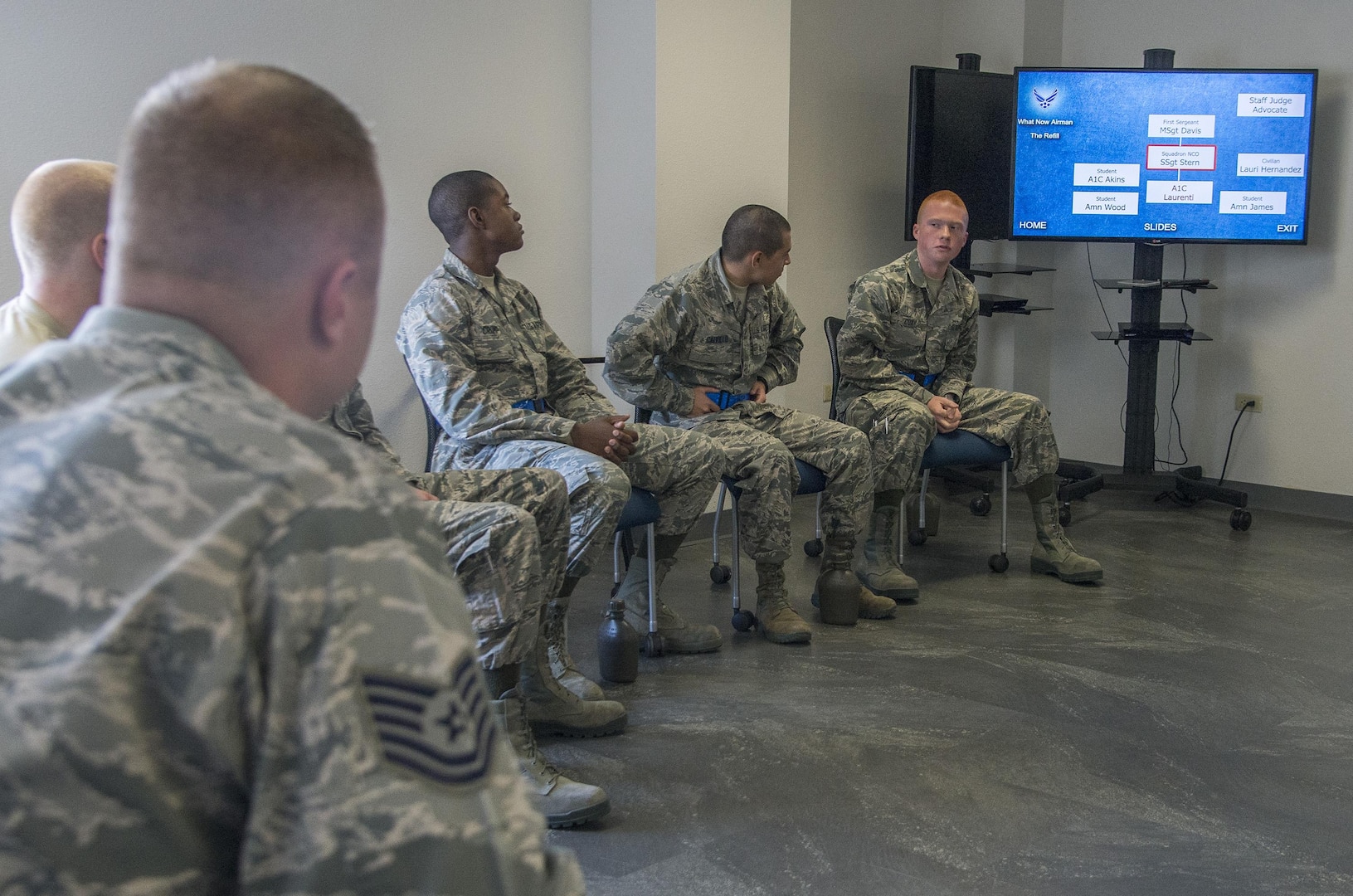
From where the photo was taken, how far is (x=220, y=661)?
1.90 feet

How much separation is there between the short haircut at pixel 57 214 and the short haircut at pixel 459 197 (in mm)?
Result: 1264

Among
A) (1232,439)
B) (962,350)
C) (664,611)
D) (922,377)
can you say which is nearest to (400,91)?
(664,611)

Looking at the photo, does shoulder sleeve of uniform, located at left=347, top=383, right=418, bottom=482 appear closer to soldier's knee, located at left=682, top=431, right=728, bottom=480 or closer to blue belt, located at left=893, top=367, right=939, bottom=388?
Answer: soldier's knee, located at left=682, top=431, right=728, bottom=480

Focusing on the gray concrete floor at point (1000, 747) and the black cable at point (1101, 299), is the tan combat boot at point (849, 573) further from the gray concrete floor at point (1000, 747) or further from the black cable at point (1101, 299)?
the black cable at point (1101, 299)

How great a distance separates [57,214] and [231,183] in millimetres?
1216

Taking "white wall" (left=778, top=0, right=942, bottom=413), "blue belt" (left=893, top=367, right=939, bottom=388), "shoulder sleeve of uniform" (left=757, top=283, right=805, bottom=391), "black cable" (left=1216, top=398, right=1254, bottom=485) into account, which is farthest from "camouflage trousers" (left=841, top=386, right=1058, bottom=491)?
"black cable" (left=1216, top=398, right=1254, bottom=485)

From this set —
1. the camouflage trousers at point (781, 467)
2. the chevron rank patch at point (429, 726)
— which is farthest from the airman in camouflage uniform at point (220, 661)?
the camouflage trousers at point (781, 467)

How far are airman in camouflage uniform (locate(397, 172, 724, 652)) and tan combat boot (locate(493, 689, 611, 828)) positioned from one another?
1.81 ft

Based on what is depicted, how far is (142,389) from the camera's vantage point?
63cm

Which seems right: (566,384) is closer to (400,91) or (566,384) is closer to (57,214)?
(400,91)

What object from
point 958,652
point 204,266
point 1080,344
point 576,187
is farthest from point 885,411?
point 204,266

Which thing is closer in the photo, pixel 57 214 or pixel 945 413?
pixel 57 214

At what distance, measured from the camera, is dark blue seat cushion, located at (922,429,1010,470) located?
387 centimetres

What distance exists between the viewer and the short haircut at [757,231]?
3449 mm
